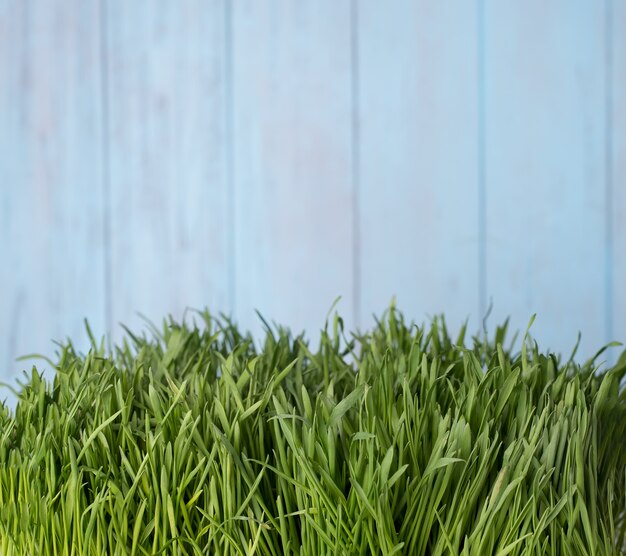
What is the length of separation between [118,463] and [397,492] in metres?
0.12

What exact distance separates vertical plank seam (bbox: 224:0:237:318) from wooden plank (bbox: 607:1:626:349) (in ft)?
1.24

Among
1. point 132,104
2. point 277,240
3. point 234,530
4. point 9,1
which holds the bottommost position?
point 234,530

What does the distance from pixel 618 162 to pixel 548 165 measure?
0.21 ft

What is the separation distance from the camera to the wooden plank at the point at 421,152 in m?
0.76

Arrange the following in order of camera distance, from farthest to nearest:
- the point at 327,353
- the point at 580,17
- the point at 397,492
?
the point at 580,17, the point at 327,353, the point at 397,492

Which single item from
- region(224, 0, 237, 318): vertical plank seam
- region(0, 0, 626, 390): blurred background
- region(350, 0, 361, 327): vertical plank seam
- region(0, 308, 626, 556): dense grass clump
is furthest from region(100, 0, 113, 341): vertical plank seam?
region(0, 308, 626, 556): dense grass clump

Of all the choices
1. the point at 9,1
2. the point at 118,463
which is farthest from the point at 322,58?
the point at 118,463

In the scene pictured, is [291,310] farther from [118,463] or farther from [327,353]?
[118,463]

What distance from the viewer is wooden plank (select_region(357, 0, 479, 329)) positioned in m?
0.76

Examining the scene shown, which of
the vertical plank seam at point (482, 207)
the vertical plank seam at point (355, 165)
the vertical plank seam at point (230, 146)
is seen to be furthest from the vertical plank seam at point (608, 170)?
the vertical plank seam at point (230, 146)

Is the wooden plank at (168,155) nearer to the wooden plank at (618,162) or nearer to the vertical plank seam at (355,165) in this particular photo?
the vertical plank seam at (355,165)

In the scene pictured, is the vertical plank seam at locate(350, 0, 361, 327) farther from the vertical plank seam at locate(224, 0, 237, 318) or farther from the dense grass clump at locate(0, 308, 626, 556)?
the dense grass clump at locate(0, 308, 626, 556)

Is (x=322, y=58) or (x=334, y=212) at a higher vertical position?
(x=322, y=58)

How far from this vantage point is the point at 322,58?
0.79 m
